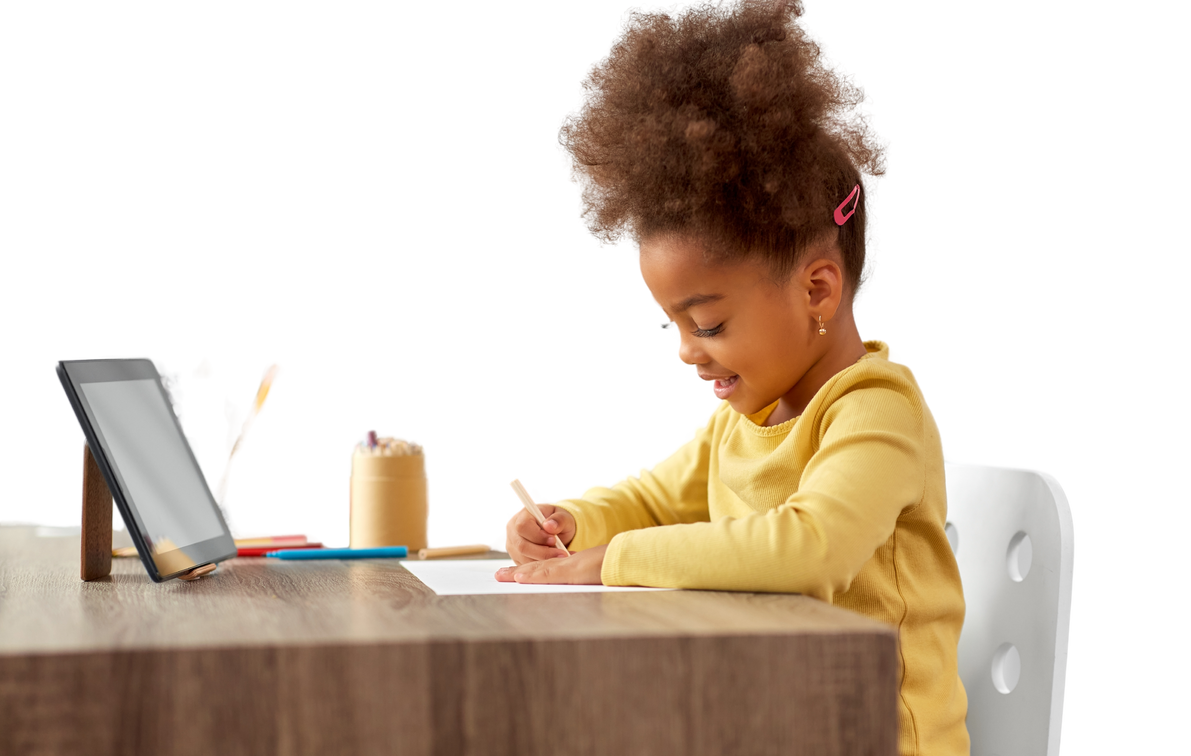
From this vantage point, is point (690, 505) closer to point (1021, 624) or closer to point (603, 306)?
point (1021, 624)

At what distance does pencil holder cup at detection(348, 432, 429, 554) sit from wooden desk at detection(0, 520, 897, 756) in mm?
587

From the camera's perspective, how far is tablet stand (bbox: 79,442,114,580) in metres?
0.82

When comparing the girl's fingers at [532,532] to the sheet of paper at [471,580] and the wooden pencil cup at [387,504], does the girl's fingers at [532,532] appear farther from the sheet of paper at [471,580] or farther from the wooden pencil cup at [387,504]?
the wooden pencil cup at [387,504]

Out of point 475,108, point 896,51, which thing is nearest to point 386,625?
point 475,108

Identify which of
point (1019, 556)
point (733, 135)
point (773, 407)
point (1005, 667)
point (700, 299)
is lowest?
point (1005, 667)

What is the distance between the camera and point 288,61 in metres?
1.75

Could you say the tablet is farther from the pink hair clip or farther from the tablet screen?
the pink hair clip

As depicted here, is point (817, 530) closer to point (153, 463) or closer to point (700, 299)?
point (700, 299)

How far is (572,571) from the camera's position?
30.5 inches

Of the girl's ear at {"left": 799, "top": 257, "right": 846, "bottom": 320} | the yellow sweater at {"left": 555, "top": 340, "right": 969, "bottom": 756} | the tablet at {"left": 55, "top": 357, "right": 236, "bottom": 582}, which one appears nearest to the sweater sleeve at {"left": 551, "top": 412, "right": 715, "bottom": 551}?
the yellow sweater at {"left": 555, "top": 340, "right": 969, "bottom": 756}

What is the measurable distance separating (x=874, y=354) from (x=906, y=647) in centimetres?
29

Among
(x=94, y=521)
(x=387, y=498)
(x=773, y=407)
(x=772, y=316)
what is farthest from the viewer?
(x=387, y=498)

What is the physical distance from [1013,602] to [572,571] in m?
0.46

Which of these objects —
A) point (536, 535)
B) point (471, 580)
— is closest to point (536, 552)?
point (536, 535)
